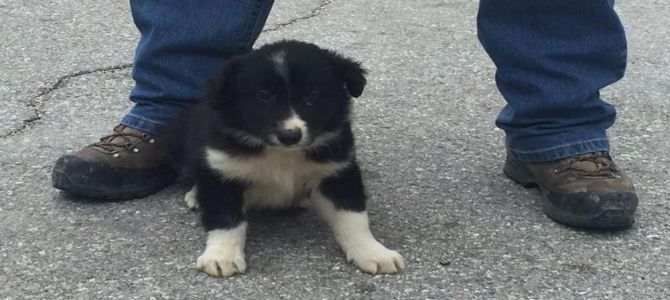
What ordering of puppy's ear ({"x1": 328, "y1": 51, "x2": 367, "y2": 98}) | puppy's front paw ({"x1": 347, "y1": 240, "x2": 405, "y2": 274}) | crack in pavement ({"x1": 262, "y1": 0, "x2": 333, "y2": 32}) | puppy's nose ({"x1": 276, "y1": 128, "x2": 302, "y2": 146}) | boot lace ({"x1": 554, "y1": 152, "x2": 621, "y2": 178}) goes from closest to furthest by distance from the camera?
puppy's nose ({"x1": 276, "y1": 128, "x2": 302, "y2": 146}), puppy's front paw ({"x1": 347, "y1": 240, "x2": 405, "y2": 274}), puppy's ear ({"x1": 328, "y1": 51, "x2": 367, "y2": 98}), boot lace ({"x1": 554, "y1": 152, "x2": 621, "y2": 178}), crack in pavement ({"x1": 262, "y1": 0, "x2": 333, "y2": 32})

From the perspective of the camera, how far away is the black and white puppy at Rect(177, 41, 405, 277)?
8.45 feet

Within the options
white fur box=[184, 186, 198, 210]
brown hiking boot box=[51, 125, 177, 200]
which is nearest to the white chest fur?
white fur box=[184, 186, 198, 210]

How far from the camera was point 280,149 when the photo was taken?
269 cm

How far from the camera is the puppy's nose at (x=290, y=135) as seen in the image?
8.22ft

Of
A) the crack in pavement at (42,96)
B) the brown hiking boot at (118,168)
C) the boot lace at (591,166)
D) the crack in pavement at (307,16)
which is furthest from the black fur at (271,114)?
the crack in pavement at (307,16)

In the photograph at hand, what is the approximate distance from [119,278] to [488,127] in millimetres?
1739

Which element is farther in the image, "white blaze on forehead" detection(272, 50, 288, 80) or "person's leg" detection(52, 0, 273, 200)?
"person's leg" detection(52, 0, 273, 200)

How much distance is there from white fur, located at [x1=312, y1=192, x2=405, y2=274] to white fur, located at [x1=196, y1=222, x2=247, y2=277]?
0.81 ft

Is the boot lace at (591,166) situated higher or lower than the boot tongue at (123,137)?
lower

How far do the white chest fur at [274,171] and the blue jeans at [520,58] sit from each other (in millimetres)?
569

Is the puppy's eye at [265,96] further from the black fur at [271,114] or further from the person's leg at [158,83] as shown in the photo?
the person's leg at [158,83]

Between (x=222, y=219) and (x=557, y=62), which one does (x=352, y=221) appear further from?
(x=557, y=62)

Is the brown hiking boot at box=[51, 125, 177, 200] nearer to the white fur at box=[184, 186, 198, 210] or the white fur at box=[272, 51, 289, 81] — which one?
the white fur at box=[184, 186, 198, 210]

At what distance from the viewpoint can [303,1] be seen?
6.00m
